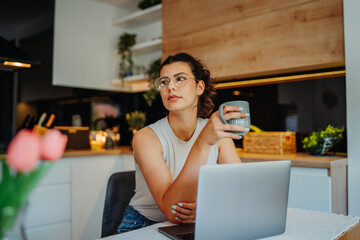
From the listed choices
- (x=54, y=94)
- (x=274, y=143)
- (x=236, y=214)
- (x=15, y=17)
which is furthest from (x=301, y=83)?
(x=15, y=17)

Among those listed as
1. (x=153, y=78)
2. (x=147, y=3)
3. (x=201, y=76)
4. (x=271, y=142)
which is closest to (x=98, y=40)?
(x=147, y=3)

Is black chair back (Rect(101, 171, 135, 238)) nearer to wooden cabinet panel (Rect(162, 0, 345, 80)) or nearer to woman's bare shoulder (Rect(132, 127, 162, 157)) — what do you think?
woman's bare shoulder (Rect(132, 127, 162, 157))

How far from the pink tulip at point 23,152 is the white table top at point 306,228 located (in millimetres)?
571

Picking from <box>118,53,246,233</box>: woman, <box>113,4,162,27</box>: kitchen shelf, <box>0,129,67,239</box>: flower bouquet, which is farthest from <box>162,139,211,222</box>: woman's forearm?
<box>113,4,162,27</box>: kitchen shelf

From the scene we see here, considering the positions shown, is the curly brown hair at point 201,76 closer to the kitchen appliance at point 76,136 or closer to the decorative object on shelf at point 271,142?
the decorative object on shelf at point 271,142

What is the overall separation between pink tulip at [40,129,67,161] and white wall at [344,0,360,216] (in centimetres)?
202

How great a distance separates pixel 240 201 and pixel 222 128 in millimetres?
206

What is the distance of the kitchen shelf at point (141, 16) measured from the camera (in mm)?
3321

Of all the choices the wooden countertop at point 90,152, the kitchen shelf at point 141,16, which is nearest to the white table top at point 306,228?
the wooden countertop at point 90,152

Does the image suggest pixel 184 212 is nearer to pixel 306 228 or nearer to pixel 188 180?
pixel 188 180

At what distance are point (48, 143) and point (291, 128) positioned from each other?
2.51 m

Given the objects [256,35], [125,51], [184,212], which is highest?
[125,51]

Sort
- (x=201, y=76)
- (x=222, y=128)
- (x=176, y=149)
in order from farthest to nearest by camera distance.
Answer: (x=201, y=76) → (x=176, y=149) → (x=222, y=128)

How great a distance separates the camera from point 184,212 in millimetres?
969
